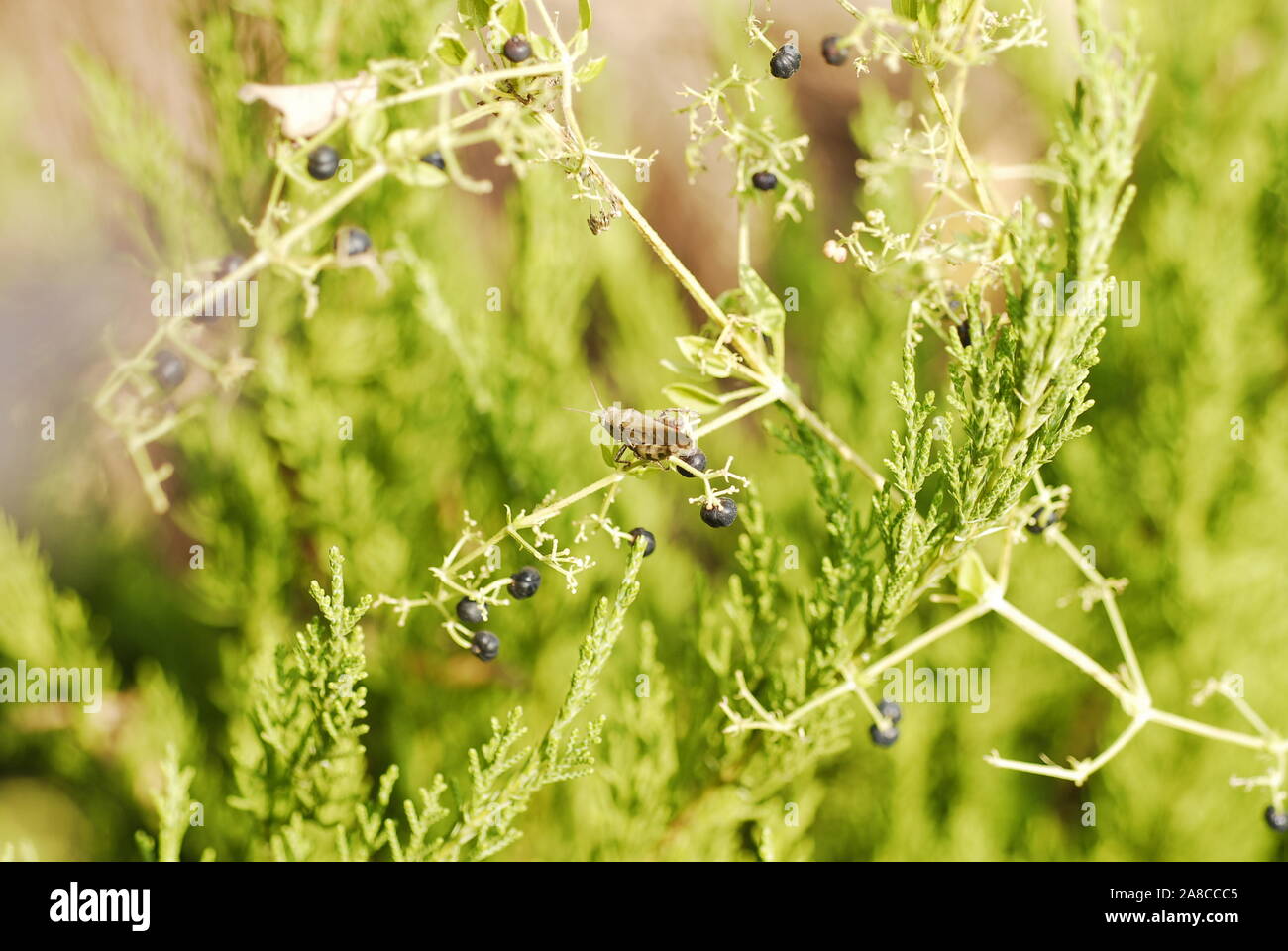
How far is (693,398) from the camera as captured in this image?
22.3 inches

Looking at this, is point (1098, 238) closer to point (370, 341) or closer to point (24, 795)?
point (370, 341)

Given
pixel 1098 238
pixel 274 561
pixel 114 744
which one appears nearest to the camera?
pixel 1098 238

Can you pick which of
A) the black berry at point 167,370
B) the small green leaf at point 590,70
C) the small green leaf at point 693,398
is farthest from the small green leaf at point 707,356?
the black berry at point 167,370

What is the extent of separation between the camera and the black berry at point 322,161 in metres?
0.49

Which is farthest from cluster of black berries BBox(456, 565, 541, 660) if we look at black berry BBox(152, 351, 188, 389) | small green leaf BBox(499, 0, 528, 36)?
small green leaf BBox(499, 0, 528, 36)

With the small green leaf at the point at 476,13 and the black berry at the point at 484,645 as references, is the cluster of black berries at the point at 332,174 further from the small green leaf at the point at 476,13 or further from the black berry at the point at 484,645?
the black berry at the point at 484,645

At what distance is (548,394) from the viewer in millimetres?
1206

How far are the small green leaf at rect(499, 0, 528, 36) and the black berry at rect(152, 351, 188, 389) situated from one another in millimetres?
270

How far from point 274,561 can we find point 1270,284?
1.39m

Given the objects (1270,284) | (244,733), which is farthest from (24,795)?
(1270,284)

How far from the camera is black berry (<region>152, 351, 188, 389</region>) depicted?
1.72 ft

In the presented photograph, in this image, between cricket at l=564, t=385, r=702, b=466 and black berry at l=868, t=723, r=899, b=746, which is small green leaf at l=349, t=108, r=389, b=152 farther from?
black berry at l=868, t=723, r=899, b=746

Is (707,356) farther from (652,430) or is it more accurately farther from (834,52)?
Answer: (834,52)

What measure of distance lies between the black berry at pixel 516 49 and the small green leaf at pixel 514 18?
1cm
